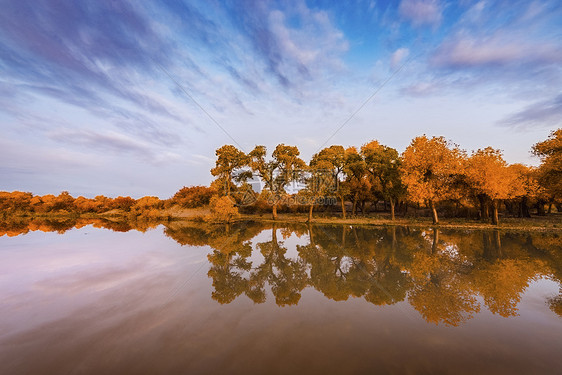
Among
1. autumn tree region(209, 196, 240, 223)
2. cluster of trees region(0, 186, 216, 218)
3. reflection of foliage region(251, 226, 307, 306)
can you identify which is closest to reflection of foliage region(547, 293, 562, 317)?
reflection of foliage region(251, 226, 307, 306)

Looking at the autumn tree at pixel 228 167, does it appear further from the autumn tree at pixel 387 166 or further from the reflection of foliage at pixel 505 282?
the reflection of foliage at pixel 505 282

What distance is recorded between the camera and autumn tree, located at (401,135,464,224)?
29.9 m

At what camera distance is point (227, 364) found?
4.15 metres

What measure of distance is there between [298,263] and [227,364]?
27.1ft

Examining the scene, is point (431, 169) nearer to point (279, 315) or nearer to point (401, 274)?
point (401, 274)

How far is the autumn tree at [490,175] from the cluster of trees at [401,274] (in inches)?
546

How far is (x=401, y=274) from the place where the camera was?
33.0 feet

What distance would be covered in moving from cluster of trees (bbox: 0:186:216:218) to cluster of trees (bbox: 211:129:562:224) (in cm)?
1348

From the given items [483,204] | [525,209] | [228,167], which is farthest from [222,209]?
[525,209]

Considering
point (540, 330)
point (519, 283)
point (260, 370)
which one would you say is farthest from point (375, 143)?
point (260, 370)

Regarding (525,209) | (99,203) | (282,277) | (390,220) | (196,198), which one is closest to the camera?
(282,277)

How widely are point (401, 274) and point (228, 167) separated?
35447 millimetres

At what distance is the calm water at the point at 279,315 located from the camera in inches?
169

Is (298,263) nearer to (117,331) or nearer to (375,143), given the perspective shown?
(117,331)
